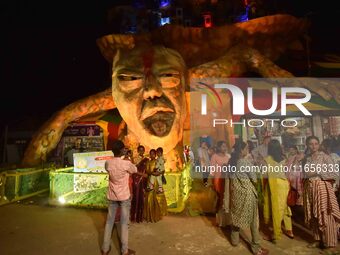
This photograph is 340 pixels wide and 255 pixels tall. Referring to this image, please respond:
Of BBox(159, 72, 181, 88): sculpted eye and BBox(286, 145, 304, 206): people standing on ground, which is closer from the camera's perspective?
BBox(286, 145, 304, 206): people standing on ground

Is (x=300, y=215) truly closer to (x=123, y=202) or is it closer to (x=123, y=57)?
(x=123, y=202)

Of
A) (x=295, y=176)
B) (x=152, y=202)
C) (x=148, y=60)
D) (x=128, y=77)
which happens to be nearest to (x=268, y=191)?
(x=295, y=176)

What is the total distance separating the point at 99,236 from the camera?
4.82 m

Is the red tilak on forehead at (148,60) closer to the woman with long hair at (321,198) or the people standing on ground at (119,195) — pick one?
the people standing on ground at (119,195)

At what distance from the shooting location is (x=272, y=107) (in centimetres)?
771

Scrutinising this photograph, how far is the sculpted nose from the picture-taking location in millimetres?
6789

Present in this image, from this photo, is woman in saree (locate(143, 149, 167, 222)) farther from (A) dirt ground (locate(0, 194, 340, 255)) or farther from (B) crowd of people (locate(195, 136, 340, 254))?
(B) crowd of people (locate(195, 136, 340, 254))

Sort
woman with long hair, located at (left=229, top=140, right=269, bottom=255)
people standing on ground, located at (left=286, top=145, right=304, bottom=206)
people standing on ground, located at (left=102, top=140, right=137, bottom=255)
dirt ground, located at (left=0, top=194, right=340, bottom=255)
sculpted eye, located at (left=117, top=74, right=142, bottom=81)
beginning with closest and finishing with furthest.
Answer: people standing on ground, located at (left=102, top=140, right=137, bottom=255) < woman with long hair, located at (left=229, top=140, right=269, bottom=255) < dirt ground, located at (left=0, top=194, right=340, bottom=255) < people standing on ground, located at (left=286, top=145, right=304, bottom=206) < sculpted eye, located at (left=117, top=74, right=142, bottom=81)

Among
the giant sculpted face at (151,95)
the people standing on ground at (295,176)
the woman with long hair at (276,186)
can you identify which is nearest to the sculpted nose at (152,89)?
the giant sculpted face at (151,95)

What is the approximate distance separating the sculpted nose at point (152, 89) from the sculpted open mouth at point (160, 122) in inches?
17.3

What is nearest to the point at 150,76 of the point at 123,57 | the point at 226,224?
the point at 123,57

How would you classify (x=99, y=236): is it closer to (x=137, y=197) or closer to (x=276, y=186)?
(x=137, y=197)

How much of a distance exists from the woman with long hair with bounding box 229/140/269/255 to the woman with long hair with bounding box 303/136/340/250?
0.91m

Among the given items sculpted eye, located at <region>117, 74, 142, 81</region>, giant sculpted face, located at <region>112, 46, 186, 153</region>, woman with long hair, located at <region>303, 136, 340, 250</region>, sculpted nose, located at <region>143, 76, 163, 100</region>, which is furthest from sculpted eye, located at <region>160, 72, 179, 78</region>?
woman with long hair, located at <region>303, 136, 340, 250</region>
